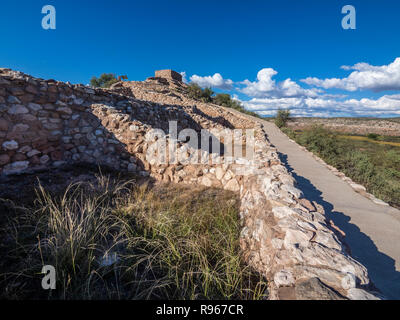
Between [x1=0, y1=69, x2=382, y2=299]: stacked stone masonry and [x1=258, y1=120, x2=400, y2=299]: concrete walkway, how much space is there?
54 cm

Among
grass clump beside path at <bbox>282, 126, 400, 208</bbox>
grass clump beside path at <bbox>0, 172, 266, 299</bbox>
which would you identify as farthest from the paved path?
grass clump beside path at <bbox>0, 172, 266, 299</bbox>

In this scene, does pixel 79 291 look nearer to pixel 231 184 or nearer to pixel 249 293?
pixel 249 293

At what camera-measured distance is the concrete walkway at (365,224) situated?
6.14 ft

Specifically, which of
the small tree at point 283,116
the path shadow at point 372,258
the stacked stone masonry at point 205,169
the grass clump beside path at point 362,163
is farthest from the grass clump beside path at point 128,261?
the small tree at point 283,116

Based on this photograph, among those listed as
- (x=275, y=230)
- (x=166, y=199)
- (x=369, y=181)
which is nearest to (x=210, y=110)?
(x=369, y=181)

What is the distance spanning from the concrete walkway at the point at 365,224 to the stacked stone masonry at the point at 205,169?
1.76ft

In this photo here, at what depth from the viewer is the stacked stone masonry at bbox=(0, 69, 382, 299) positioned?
4.14 feet

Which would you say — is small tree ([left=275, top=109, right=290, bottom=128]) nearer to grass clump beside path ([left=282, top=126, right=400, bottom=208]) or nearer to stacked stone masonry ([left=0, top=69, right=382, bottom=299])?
grass clump beside path ([left=282, top=126, right=400, bottom=208])

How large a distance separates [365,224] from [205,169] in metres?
2.84

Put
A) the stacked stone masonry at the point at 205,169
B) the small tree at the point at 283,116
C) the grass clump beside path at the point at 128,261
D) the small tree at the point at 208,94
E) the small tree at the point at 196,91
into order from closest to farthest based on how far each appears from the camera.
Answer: the stacked stone masonry at the point at 205,169 < the grass clump beside path at the point at 128,261 < the small tree at the point at 283,116 < the small tree at the point at 196,91 < the small tree at the point at 208,94

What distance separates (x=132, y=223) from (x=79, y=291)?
0.89 meters

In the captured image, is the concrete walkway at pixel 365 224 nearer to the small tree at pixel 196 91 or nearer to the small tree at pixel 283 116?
the small tree at pixel 283 116

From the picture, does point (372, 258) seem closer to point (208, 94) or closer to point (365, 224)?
point (365, 224)
